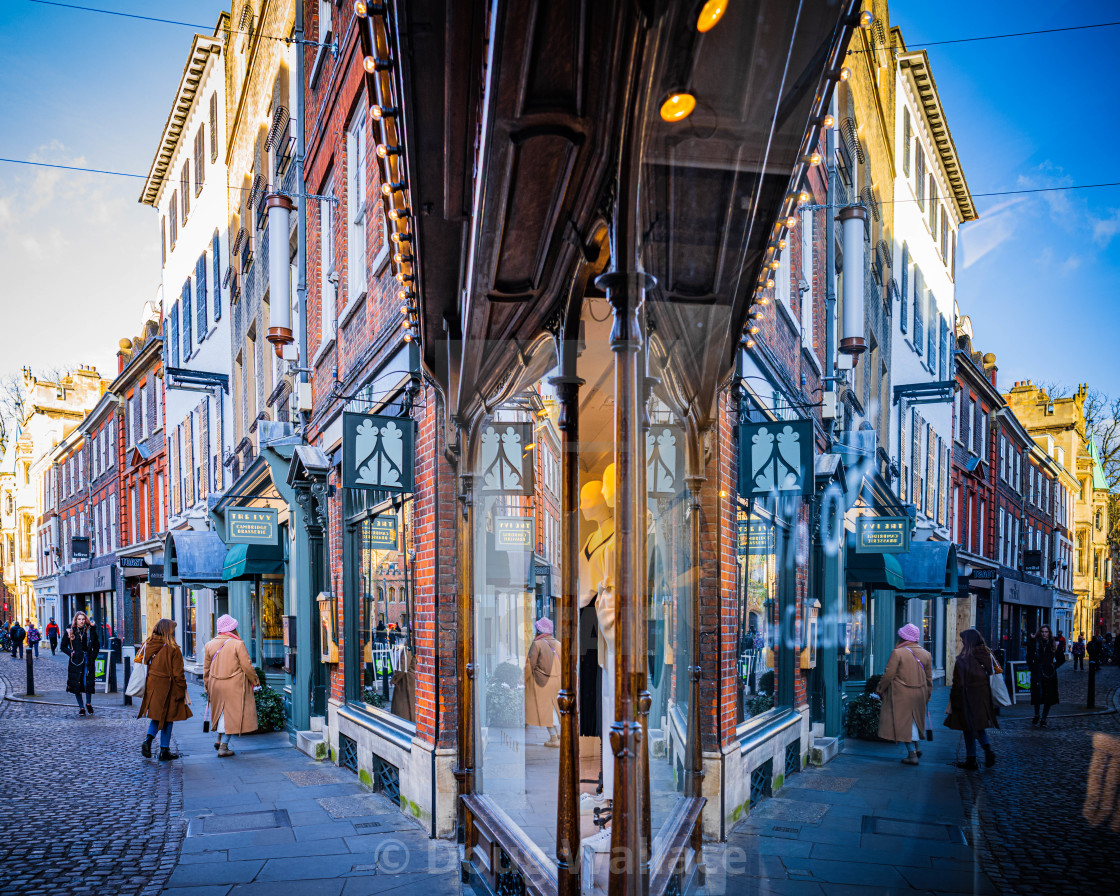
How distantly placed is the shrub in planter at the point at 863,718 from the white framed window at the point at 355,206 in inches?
311

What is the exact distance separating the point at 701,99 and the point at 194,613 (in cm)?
2205

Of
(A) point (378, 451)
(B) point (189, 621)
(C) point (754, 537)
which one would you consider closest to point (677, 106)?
(A) point (378, 451)

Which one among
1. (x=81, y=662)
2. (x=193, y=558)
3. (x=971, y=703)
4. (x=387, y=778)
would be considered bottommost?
(x=81, y=662)

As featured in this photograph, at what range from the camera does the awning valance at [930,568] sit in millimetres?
6906

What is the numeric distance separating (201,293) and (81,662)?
31.7ft

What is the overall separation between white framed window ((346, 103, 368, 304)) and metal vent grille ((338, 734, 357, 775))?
4.79 meters

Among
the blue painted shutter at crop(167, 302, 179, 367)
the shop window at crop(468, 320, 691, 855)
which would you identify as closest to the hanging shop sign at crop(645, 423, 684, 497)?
the shop window at crop(468, 320, 691, 855)

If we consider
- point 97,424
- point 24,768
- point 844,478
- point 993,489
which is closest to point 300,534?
point 24,768

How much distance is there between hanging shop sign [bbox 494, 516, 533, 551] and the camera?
6.64 metres

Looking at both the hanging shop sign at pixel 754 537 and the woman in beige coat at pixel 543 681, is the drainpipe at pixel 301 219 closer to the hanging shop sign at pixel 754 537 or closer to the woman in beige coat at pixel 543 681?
the woman in beige coat at pixel 543 681

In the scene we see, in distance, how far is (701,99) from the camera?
122 inches

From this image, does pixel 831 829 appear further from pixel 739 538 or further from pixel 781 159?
pixel 781 159

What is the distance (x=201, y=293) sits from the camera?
2095 centimetres

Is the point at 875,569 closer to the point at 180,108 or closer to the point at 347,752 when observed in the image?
the point at 347,752
